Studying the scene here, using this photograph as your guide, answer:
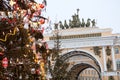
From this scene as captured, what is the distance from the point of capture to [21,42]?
15.0ft

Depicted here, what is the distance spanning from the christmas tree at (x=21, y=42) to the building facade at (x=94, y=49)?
27.2 m

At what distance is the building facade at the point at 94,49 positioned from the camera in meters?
32.7

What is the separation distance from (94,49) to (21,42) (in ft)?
97.0

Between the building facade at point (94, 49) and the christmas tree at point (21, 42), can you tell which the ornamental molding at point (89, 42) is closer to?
the building facade at point (94, 49)

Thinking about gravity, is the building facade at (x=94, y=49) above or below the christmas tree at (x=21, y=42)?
below

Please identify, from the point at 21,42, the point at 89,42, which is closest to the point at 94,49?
the point at 89,42

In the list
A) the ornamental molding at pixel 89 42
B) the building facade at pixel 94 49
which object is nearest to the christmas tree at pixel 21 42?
the building facade at pixel 94 49

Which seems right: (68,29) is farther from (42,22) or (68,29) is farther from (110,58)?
(42,22)

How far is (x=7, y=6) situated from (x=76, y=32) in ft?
99.0

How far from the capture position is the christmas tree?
14.5ft

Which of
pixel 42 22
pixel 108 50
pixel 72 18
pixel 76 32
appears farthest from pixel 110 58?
pixel 42 22

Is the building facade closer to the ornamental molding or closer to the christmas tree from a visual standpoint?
the ornamental molding

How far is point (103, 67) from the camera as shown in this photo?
1299 inches

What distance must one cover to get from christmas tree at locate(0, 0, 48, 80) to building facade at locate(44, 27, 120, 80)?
2719 cm
